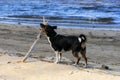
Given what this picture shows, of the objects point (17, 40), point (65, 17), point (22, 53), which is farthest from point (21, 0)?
point (22, 53)

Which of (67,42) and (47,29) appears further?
(47,29)

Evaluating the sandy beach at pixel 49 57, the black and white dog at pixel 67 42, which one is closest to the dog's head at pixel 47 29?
the black and white dog at pixel 67 42

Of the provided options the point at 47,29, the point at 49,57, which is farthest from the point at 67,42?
the point at 49,57

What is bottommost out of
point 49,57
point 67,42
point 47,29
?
point 49,57

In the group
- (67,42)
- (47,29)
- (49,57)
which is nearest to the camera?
(67,42)

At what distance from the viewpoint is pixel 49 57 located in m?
14.1

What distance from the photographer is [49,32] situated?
477 inches

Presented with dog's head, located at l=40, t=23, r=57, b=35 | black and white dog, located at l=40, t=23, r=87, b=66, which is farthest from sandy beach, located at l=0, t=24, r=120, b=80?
dog's head, located at l=40, t=23, r=57, b=35

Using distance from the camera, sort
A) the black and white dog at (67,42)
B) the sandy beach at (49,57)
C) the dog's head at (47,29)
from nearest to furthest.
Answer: the sandy beach at (49,57)
the black and white dog at (67,42)
the dog's head at (47,29)

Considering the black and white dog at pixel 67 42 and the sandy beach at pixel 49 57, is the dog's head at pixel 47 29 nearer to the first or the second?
the black and white dog at pixel 67 42

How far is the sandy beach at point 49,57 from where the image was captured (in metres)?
10.3

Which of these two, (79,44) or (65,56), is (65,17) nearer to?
(65,56)

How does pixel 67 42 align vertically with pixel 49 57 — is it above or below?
above

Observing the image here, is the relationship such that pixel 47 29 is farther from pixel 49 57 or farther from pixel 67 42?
pixel 49 57
